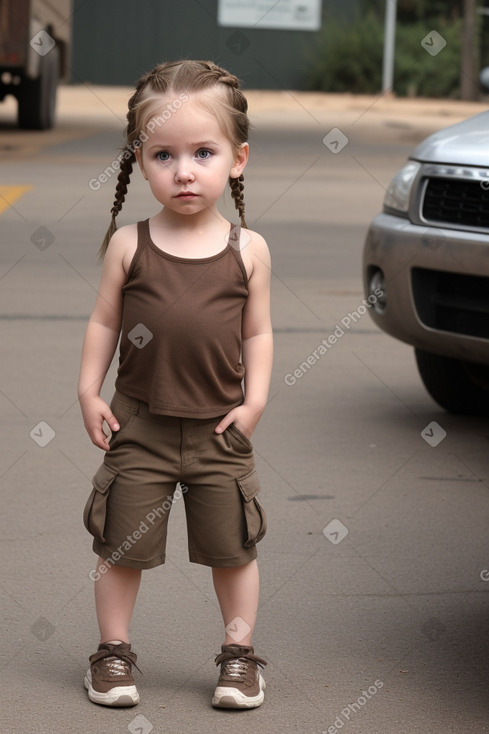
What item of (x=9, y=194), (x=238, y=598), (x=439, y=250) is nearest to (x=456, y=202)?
(x=439, y=250)

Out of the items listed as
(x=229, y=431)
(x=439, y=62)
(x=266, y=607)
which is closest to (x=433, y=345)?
(x=266, y=607)

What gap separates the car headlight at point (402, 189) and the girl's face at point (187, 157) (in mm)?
2556

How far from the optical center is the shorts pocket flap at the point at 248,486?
10.1ft

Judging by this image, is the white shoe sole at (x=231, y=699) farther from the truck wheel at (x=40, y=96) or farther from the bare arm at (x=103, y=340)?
the truck wheel at (x=40, y=96)

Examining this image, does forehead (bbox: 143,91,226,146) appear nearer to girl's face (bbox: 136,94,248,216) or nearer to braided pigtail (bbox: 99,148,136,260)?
girl's face (bbox: 136,94,248,216)

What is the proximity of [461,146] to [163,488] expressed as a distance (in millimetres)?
2662

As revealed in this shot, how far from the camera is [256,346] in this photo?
313 cm

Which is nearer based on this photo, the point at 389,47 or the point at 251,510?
the point at 251,510

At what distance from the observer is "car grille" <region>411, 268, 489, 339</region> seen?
516cm

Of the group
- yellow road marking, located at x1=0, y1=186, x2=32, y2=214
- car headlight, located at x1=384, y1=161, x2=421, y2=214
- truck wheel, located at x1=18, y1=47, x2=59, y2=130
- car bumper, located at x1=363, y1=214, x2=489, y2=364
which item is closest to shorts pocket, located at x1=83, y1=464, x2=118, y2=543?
car bumper, located at x1=363, y1=214, x2=489, y2=364

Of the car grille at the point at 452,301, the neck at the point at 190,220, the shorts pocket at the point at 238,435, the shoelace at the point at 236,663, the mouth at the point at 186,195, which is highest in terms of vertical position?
the mouth at the point at 186,195

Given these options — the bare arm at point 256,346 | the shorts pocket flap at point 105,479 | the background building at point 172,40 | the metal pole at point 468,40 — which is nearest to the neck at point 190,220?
the bare arm at point 256,346

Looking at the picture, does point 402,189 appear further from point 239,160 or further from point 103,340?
point 103,340

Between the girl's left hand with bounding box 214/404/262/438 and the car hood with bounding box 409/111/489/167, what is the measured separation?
2.33m
